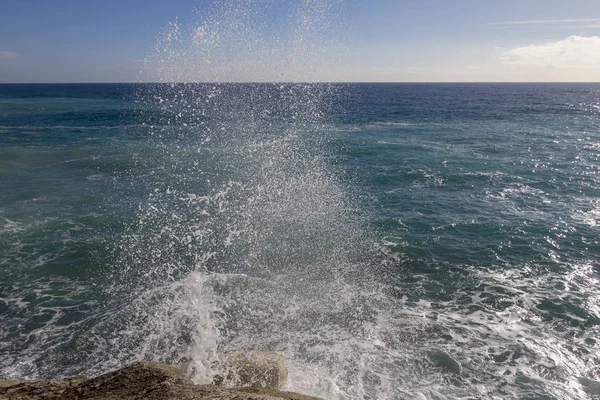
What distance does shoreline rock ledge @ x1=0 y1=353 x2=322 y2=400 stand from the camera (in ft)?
19.8

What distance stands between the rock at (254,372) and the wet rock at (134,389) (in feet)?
5.69

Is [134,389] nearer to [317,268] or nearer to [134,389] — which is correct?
[134,389]

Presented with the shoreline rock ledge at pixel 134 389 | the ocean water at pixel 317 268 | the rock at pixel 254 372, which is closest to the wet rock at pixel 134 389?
the shoreline rock ledge at pixel 134 389

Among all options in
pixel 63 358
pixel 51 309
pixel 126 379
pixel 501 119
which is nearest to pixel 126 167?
pixel 51 309

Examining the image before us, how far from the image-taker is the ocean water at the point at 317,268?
10.3 meters

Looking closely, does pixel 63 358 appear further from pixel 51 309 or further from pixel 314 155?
pixel 314 155

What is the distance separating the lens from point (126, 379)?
21.2 feet

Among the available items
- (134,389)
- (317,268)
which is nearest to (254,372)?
(134,389)

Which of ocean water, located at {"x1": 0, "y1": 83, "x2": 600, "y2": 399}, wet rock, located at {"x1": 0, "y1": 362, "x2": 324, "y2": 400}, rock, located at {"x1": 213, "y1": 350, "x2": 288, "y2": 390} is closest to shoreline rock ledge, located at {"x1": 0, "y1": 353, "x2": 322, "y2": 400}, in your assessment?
wet rock, located at {"x1": 0, "y1": 362, "x2": 324, "y2": 400}

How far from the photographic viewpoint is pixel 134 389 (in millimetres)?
6191

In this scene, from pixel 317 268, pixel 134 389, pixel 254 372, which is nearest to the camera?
pixel 134 389

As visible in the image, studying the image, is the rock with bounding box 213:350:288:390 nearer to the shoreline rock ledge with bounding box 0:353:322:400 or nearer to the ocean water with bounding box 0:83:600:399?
the ocean water with bounding box 0:83:600:399

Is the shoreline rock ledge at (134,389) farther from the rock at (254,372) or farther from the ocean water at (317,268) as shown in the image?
the ocean water at (317,268)

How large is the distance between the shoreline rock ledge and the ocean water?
91.3 inches
